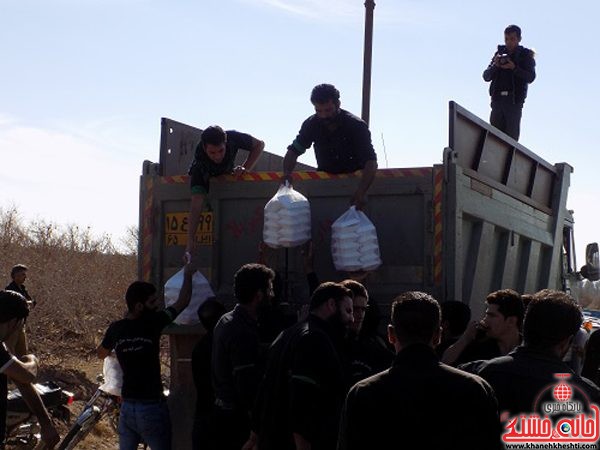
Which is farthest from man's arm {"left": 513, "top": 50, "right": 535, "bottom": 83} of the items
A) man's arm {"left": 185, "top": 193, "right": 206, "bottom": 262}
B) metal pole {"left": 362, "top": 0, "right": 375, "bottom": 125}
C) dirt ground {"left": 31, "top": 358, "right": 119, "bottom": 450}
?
dirt ground {"left": 31, "top": 358, "right": 119, "bottom": 450}

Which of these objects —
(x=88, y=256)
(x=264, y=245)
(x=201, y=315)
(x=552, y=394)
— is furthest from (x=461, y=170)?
(x=88, y=256)

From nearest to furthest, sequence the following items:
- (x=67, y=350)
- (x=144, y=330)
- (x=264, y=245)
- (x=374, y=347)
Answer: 1. (x=374, y=347)
2. (x=144, y=330)
3. (x=264, y=245)
4. (x=67, y=350)

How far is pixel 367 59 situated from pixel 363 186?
500 cm

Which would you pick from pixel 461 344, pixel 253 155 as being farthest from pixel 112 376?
pixel 461 344

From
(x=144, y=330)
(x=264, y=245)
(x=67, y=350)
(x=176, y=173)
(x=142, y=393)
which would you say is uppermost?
(x=176, y=173)

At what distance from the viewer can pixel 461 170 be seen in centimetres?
595

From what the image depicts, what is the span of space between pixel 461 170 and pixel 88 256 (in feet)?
53.7

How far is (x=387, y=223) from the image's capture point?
596 cm

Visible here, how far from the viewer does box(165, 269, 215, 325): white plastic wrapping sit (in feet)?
20.2

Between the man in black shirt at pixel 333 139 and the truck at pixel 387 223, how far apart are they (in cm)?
9

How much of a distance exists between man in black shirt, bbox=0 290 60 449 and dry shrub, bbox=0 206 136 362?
8236 millimetres

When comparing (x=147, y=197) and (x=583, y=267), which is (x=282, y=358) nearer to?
(x=147, y=197)

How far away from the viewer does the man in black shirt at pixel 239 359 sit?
16.2 ft

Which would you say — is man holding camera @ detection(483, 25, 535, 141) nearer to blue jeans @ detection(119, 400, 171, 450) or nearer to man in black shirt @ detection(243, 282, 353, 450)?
blue jeans @ detection(119, 400, 171, 450)
